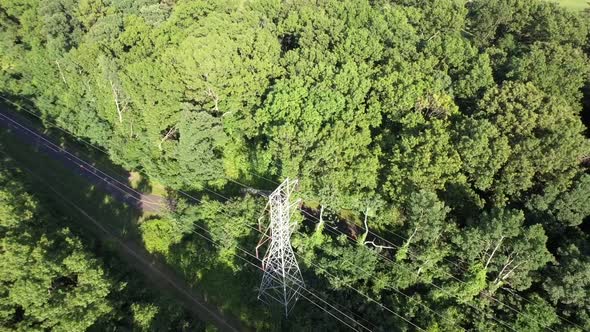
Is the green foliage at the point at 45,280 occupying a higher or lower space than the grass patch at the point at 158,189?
higher

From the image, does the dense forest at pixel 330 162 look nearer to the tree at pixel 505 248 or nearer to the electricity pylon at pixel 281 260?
the tree at pixel 505 248

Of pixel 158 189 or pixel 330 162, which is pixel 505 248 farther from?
pixel 158 189

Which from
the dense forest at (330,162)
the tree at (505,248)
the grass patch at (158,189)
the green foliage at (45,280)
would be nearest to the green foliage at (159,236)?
the dense forest at (330,162)

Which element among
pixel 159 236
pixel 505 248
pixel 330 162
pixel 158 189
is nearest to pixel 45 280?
pixel 159 236

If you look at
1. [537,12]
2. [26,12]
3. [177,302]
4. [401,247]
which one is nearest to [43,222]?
[177,302]

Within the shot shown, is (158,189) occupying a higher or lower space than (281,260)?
lower

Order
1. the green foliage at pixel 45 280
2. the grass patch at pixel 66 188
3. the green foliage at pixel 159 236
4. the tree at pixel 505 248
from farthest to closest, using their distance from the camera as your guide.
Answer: the grass patch at pixel 66 188, the green foliage at pixel 159 236, the tree at pixel 505 248, the green foliage at pixel 45 280

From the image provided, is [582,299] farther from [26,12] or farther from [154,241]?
[26,12]
